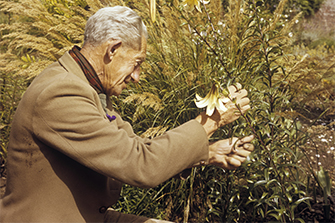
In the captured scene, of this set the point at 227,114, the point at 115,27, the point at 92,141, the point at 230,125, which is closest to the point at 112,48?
the point at 115,27

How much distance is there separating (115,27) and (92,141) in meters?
0.51

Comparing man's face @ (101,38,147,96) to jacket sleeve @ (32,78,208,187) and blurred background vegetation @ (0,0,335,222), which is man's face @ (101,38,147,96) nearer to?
jacket sleeve @ (32,78,208,187)

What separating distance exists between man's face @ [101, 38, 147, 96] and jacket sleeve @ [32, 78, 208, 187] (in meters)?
0.24

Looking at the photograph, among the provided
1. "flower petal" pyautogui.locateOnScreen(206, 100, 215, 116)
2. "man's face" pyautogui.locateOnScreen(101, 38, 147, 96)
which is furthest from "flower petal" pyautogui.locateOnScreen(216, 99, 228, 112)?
"man's face" pyautogui.locateOnScreen(101, 38, 147, 96)

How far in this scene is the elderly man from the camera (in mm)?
1082

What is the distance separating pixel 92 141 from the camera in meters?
1.08

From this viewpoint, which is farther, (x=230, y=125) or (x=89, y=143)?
(x=230, y=125)

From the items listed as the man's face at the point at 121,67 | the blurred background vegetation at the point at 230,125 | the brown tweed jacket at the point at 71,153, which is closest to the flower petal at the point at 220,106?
the brown tweed jacket at the point at 71,153

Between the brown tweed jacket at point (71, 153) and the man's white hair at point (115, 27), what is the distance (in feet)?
0.52

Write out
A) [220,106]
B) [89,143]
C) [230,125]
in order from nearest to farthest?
[89,143]
[220,106]
[230,125]

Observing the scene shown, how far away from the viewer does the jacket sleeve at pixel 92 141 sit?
108cm

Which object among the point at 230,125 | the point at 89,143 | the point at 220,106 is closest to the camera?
the point at 89,143

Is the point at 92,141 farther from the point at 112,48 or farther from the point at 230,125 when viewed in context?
the point at 230,125

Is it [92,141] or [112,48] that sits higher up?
[112,48]
